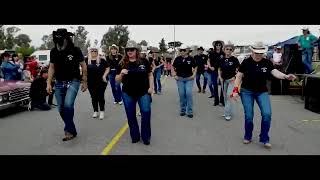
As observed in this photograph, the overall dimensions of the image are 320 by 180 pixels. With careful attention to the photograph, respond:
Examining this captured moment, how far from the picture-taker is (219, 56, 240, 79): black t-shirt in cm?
1074

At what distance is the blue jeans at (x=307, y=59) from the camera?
1580cm

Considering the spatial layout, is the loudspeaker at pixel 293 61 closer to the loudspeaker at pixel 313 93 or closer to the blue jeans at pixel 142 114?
the loudspeaker at pixel 313 93

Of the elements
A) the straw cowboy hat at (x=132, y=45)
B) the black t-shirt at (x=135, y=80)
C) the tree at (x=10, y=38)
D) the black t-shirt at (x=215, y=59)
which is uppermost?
the tree at (x=10, y=38)

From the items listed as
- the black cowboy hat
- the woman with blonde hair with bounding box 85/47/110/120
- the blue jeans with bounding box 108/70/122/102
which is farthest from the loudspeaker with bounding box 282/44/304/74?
the black cowboy hat

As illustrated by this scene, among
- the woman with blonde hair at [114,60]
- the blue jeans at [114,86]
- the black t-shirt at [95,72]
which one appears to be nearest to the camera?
the black t-shirt at [95,72]

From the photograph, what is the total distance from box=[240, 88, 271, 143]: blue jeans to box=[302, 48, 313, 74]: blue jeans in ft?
29.2

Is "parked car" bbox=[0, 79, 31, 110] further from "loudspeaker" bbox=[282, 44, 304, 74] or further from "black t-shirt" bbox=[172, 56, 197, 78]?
"loudspeaker" bbox=[282, 44, 304, 74]

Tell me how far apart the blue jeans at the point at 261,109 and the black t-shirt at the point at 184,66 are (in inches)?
127

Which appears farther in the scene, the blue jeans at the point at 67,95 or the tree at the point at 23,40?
the tree at the point at 23,40

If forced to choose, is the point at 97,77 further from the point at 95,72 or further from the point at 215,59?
the point at 215,59

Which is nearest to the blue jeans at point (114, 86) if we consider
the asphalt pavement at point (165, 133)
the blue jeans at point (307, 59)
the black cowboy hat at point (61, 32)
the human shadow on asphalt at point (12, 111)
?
the asphalt pavement at point (165, 133)

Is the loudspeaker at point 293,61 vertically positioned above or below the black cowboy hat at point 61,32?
below
